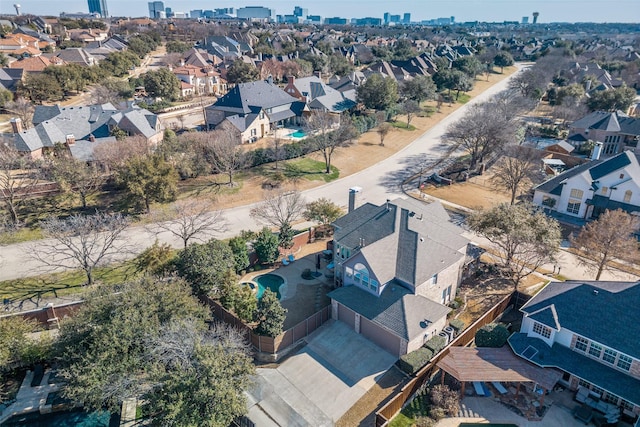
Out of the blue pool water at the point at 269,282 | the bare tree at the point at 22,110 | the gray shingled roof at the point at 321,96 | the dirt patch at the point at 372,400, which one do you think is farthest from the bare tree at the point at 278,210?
the bare tree at the point at 22,110

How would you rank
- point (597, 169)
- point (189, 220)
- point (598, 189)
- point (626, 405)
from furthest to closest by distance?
point (597, 169) < point (598, 189) < point (189, 220) < point (626, 405)

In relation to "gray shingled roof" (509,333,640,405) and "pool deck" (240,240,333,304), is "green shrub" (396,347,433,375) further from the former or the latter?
"pool deck" (240,240,333,304)

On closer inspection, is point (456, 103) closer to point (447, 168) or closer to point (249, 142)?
point (447, 168)

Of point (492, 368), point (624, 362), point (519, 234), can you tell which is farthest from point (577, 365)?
point (519, 234)

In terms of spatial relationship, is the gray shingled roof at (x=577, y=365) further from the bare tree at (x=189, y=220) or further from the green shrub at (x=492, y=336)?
the bare tree at (x=189, y=220)

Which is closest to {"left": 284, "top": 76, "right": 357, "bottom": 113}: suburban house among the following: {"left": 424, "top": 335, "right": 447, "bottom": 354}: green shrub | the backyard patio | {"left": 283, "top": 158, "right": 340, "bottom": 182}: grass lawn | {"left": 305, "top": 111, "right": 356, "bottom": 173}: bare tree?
{"left": 305, "top": 111, "right": 356, "bottom": 173}: bare tree

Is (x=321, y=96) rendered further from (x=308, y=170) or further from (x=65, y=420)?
(x=65, y=420)
